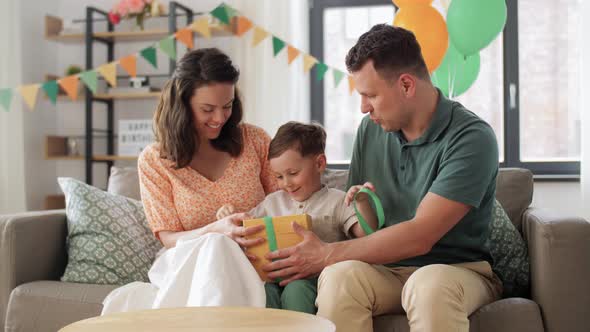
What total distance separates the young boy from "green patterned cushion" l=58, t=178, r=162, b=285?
1.44 ft

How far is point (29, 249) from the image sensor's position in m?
2.27

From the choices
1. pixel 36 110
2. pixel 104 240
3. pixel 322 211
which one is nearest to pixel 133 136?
pixel 36 110

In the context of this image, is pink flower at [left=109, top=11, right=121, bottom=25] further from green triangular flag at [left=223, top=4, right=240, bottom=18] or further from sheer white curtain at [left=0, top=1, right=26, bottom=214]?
green triangular flag at [left=223, top=4, right=240, bottom=18]

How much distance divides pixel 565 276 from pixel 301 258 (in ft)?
2.29

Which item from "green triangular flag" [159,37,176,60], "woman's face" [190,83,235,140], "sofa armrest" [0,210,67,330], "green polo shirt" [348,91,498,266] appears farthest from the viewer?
"green triangular flag" [159,37,176,60]

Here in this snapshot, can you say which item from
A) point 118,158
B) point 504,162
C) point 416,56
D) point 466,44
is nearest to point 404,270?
point 416,56

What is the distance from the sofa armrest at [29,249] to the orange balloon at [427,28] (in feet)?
5.76

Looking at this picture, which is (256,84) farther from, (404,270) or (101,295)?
(404,270)

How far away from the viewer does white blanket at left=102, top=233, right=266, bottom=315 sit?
1.63 meters

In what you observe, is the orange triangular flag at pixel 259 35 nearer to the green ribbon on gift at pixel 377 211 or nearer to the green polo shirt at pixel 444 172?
the green polo shirt at pixel 444 172

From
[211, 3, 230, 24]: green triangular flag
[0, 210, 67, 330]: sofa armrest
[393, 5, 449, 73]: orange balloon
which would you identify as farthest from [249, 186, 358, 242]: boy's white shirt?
[211, 3, 230, 24]: green triangular flag

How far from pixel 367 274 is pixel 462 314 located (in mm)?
241

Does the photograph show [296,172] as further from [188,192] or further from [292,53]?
[292,53]

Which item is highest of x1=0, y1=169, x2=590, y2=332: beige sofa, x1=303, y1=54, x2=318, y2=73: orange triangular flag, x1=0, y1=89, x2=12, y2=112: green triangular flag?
x1=303, y1=54, x2=318, y2=73: orange triangular flag
